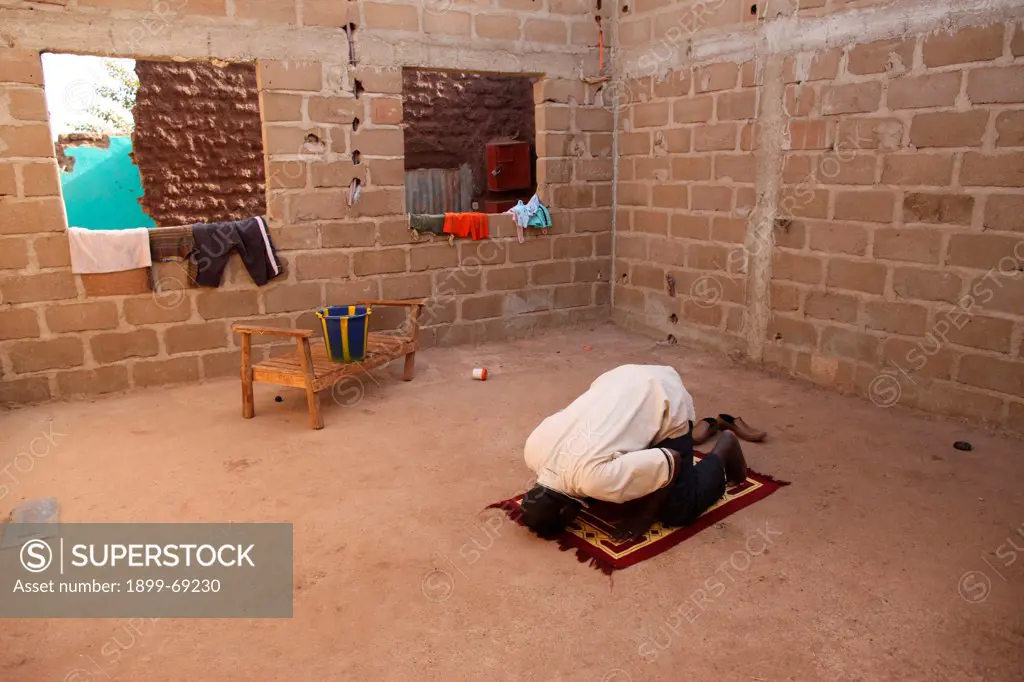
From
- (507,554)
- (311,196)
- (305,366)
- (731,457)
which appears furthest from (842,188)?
(311,196)

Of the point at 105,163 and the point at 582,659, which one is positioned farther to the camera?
the point at 105,163

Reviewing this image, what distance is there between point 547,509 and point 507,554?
0.24m

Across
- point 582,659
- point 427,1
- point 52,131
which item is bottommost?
point 582,659

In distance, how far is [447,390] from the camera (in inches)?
183

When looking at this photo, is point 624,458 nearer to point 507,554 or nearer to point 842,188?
point 507,554

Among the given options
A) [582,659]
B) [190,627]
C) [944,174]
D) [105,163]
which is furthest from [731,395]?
[105,163]

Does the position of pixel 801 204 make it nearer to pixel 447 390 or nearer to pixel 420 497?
pixel 447 390

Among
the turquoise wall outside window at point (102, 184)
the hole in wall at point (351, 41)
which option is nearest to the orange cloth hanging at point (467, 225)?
the hole in wall at point (351, 41)

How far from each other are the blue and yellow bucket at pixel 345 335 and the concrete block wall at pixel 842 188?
2.70 meters

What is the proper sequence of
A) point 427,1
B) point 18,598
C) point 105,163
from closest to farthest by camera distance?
point 18,598
point 427,1
point 105,163

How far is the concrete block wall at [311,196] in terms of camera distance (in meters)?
4.23

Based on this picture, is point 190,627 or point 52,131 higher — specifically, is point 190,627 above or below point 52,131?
below

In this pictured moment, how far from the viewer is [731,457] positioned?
314cm

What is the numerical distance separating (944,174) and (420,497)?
131 inches
